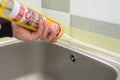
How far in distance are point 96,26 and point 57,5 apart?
0.26 meters

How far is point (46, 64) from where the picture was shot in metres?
1.07

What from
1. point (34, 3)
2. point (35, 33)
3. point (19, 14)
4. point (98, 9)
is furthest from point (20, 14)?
point (34, 3)

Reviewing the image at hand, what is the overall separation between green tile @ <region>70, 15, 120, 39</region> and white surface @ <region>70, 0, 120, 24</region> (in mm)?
18

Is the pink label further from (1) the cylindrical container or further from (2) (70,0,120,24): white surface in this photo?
(2) (70,0,120,24): white surface

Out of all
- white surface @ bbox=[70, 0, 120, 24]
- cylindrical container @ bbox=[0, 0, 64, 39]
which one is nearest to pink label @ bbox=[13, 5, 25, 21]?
cylindrical container @ bbox=[0, 0, 64, 39]

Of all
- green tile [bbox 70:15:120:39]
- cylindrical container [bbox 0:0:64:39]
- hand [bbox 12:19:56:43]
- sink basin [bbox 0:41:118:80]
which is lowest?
sink basin [bbox 0:41:118:80]

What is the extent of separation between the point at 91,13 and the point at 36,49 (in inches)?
14.5

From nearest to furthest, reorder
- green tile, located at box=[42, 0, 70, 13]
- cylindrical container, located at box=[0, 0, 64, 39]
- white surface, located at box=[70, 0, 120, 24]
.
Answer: cylindrical container, located at box=[0, 0, 64, 39]
white surface, located at box=[70, 0, 120, 24]
green tile, located at box=[42, 0, 70, 13]

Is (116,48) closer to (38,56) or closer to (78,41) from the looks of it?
(78,41)

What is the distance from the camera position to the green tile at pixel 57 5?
0.98 meters

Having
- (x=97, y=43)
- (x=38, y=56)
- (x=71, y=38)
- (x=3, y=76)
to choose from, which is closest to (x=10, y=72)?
(x=3, y=76)

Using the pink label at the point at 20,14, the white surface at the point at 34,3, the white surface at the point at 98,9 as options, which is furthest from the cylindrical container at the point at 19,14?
the white surface at the point at 34,3

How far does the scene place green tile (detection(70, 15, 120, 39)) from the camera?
820 millimetres

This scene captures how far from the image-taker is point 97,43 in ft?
2.95
